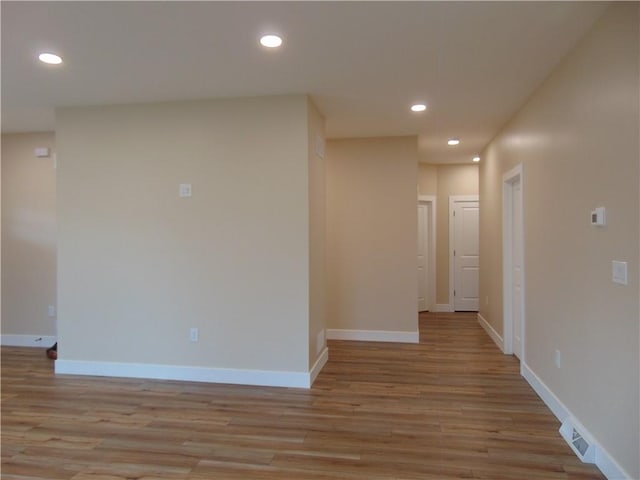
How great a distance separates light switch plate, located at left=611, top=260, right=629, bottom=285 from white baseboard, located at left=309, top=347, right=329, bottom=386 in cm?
248

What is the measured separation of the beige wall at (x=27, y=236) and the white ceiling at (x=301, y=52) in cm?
114

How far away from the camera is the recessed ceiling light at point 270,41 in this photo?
269 centimetres

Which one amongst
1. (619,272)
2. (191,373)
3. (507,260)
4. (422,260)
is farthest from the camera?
(422,260)

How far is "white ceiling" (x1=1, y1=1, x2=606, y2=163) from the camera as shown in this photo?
2.39m

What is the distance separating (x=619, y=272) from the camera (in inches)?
87.4

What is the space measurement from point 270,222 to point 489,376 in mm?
2509

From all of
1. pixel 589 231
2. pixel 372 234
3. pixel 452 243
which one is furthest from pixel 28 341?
pixel 452 243

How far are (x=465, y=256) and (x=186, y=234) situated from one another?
210 inches

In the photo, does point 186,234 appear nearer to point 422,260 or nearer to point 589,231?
point 589,231

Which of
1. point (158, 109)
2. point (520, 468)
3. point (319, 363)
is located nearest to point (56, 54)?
point (158, 109)

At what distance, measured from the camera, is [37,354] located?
491 cm

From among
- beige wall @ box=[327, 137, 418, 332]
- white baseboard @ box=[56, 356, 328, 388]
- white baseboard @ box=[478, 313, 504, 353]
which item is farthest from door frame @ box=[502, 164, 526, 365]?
white baseboard @ box=[56, 356, 328, 388]

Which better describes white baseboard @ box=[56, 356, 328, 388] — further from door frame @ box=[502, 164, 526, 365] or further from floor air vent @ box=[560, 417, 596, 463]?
door frame @ box=[502, 164, 526, 365]

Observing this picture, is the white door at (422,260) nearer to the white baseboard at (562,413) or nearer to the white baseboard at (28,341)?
the white baseboard at (562,413)
